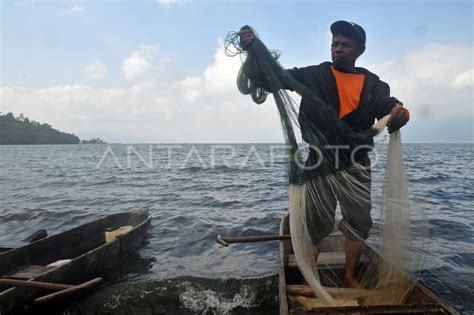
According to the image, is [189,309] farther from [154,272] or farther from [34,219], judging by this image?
[34,219]

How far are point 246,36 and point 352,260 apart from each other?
8.57ft

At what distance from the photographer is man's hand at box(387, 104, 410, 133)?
2.95 m

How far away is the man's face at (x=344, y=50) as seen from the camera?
3158 millimetres

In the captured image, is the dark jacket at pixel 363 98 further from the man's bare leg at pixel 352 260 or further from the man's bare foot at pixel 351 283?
the man's bare foot at pixel 351 283

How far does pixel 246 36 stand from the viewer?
321 centimetres

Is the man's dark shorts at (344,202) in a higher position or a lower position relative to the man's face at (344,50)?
lower

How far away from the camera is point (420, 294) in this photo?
9.88 ft

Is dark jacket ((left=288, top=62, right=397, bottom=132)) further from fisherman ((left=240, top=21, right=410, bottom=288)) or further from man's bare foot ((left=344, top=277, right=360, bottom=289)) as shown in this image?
man's bare foot ((left=344, top=277, right=360, bottom=289))

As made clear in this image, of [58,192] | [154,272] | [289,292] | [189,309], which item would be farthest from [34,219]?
[289,292]

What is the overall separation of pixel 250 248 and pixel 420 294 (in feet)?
16.6

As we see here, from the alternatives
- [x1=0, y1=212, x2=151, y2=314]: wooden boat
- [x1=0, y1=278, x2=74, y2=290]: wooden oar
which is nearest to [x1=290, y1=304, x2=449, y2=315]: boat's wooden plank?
[x1=0, y1=278, x2=74, y2=290]: wooden oar

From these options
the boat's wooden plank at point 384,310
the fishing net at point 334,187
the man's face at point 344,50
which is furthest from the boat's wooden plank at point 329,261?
the man's face at point 344,50

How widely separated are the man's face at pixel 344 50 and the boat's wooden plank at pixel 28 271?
5.46 meters

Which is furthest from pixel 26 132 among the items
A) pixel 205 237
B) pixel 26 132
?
pixel 205 237
